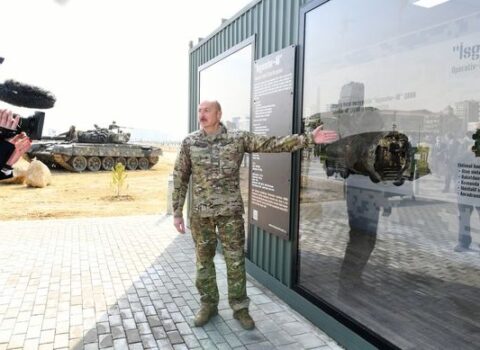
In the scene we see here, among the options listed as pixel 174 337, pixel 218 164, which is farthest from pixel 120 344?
pixel 218 164

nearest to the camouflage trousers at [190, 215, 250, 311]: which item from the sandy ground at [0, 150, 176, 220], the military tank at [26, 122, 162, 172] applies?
the sandy ground at [0, 150, 176, 220]

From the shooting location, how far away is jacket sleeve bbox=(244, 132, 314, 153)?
3471 mm

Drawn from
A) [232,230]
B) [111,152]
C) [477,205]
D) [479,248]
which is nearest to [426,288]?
[479,248]

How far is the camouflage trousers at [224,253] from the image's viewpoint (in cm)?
375

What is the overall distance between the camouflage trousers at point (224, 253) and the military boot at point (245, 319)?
0.14 feet

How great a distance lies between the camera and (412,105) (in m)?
3.34

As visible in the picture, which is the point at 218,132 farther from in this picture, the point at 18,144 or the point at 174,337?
the point at 18,144

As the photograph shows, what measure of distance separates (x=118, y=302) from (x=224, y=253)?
4.36 ft

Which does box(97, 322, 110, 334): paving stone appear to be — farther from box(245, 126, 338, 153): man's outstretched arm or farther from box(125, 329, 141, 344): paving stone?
box(245, 126, 338, 153): man's outstretched arm

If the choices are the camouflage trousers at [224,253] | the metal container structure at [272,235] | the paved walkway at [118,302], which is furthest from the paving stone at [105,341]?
the metal container structure at [272,235]

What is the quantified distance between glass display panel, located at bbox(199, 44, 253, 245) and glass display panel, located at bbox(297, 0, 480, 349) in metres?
1.22

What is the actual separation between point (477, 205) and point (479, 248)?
2.55ft

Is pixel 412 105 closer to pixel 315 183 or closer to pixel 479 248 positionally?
pixel 315 183

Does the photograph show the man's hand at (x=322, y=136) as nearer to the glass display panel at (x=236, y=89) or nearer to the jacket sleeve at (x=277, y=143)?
the jacket sleeve at (x=277, y=143)
